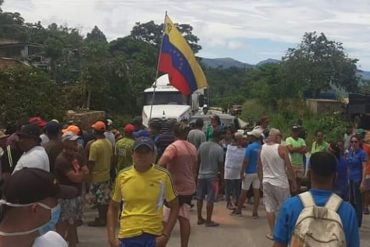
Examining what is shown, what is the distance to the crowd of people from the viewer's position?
285cm

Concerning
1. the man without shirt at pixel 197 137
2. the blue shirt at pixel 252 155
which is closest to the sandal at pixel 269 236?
the blue shirt at pixel 252 155

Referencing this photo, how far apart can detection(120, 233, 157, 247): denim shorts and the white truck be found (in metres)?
16.0

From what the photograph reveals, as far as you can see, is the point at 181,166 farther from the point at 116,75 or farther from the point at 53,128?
the point at 116,75

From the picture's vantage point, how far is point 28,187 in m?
2.74

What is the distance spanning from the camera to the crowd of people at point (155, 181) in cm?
285

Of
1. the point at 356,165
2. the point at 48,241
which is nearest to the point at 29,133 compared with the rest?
the point at 48,241

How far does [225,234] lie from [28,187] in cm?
742

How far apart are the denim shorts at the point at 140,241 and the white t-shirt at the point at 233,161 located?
255 inches

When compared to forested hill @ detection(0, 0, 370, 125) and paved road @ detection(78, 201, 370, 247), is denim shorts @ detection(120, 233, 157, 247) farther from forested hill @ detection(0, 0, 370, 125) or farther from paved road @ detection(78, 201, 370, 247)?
forested hill @ detection(0, 0, 370, 125)

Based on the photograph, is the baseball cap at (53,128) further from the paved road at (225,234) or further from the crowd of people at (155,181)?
the paved road at (225,234)

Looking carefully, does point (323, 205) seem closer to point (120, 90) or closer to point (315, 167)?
point (315, 167)

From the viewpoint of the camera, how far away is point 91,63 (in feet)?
110

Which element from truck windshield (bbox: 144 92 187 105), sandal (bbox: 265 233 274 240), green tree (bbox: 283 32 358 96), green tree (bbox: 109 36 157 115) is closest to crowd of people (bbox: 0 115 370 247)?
sandal (bbox: 265 233 274 240)

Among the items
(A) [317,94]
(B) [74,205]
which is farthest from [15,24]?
(B) [74,205]
